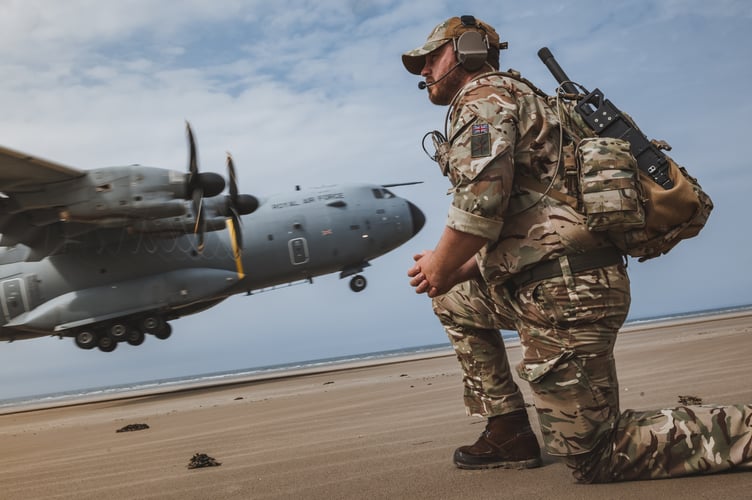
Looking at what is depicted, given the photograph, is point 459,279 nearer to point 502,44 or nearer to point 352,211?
point 502,44

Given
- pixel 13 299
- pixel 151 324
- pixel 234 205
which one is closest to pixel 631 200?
pixel 234 205

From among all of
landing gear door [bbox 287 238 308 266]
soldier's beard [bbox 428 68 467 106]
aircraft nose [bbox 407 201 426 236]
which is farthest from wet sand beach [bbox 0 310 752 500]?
aircraft nose [bbox 407 201 426 236]

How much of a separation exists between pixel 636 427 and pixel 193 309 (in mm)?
24418

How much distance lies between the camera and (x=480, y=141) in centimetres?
312

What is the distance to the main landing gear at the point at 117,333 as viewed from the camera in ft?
76.8

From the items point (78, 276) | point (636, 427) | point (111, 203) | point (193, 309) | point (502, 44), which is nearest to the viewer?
point (636, 427)

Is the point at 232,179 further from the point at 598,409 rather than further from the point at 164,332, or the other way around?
the point at 598,409

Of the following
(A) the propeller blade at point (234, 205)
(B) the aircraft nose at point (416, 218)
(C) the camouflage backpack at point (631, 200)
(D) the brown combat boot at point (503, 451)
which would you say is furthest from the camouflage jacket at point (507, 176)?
(B) the aircraft nose at point (416, 218)

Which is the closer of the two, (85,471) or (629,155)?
(629,155)

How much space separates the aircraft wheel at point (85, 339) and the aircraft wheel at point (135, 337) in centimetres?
107

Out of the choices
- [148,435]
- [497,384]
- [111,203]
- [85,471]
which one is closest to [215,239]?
[111,203]

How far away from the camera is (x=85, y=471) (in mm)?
4883

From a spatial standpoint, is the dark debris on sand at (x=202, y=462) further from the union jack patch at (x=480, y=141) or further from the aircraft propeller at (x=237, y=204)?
the aircraft propeller at (x=237, y=204)

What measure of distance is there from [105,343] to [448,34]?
2241cm
